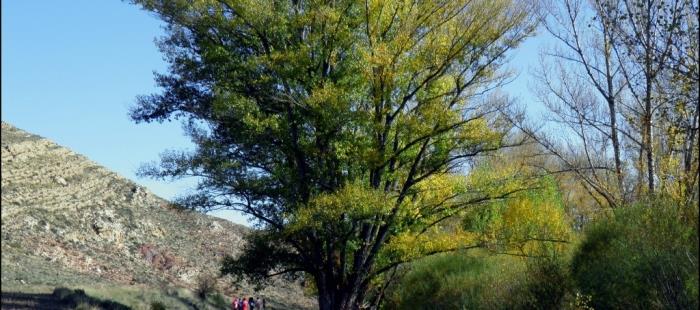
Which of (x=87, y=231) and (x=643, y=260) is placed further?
(x=87, y=231)

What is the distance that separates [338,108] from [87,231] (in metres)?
41.8

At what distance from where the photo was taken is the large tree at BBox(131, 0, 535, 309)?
20422 mm

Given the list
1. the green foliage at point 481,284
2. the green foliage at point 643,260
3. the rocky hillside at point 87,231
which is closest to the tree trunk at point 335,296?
the green foliage at point 481,284

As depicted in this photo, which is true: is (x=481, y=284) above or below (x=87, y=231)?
below

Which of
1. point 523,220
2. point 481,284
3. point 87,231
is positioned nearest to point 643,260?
point 481,284

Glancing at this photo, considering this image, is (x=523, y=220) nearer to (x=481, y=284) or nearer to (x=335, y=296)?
(x=481, y=284)

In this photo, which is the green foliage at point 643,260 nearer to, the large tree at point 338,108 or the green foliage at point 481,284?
the green foliage at point 481,284

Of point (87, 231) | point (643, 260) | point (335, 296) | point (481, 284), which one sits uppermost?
point (87, 231)

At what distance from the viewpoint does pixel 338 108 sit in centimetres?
1969

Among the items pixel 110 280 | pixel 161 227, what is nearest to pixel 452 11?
pixel 110 280

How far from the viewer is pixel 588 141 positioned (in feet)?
106

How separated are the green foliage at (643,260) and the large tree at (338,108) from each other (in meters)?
3.98

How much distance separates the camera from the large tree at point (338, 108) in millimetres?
20422

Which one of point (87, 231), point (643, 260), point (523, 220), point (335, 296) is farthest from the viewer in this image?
point (87, 231)
